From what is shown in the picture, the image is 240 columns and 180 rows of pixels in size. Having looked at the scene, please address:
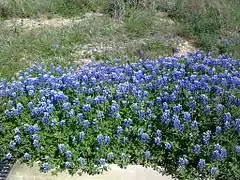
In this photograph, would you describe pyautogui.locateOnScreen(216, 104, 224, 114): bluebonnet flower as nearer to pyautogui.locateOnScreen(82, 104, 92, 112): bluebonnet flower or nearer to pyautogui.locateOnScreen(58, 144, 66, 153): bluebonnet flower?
pyautogui.locateOnScreen(82, 104, 92, 112): bluebonnet flower

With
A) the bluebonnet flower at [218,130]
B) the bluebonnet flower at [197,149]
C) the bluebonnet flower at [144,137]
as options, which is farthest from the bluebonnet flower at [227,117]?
the bluebonnet flower at [144,137]

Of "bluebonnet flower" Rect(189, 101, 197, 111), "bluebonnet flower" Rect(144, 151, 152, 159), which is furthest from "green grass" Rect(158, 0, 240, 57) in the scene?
"bluebonnet flower" Rect(144, 151, 152, 159)

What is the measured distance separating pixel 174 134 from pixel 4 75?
297cm

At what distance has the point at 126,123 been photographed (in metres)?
4.55

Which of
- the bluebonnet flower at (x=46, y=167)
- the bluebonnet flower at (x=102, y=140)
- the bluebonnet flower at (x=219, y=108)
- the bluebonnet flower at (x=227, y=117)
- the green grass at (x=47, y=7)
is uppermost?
the bluebonnet flower at (x=219, y=108)

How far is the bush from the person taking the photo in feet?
14.1

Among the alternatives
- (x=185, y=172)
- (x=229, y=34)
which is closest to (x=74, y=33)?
(x=229, y=34)

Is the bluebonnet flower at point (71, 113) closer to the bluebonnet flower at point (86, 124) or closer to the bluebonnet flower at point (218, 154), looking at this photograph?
the bluebonnet flower at point (86, 124)

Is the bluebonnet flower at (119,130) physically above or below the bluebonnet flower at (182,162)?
above

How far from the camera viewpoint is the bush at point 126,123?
4309 millimetres

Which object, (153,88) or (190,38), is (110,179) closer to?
(153,88)

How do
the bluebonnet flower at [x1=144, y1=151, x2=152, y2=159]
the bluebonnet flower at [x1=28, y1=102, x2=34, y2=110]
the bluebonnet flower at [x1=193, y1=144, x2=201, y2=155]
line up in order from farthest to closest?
1. the bluebonnet flower at [x1=28, y1=102, x2=34, y2=110]
2. the bluebonnet flower at [x1=144, y1=151, x2=152, y2=159]
3. the bluebonnet flower at [x1=193, y1=144, x2=201, y2=155]

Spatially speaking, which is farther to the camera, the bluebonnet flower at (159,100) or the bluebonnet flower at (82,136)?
the bluebonnet flower at (159,100)

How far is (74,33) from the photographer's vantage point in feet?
26.3
